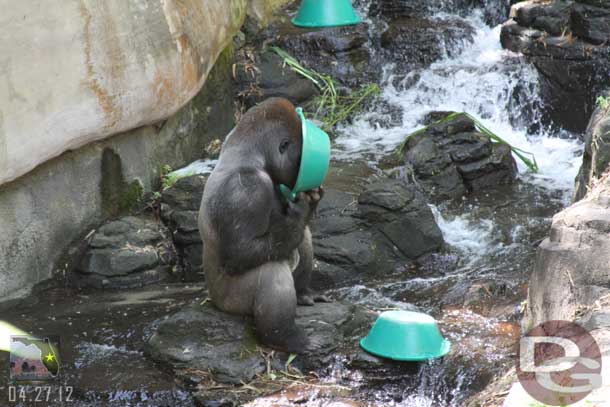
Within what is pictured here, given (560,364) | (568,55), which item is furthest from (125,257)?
(568,55)

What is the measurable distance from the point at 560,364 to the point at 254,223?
2017 mm

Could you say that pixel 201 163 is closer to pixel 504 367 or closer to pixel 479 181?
pixel 479 181

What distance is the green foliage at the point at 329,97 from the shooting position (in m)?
10.1

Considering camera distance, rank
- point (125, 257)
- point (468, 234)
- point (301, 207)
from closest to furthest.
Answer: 1. point (301, 207)
2. point (125, 257)
3. point (468, 234)

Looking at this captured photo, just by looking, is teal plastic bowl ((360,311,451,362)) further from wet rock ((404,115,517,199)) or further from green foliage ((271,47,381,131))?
green foliage ((271,47,381,131))

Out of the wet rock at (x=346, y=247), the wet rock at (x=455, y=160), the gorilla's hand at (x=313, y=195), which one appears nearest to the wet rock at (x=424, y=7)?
the wet rock at (x=455, y=160)

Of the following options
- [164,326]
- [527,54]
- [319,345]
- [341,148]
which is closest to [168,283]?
[164,326]

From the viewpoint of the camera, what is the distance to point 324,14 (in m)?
7.62

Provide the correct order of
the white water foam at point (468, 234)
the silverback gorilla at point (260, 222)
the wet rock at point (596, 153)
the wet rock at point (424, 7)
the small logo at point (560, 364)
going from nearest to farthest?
the small logo at point (560, 364), the silverback gorilla at point (260, 222), the wet rock at point (596, 153), the white water foam at point (468, 234), the wet rock at point (424, 7)

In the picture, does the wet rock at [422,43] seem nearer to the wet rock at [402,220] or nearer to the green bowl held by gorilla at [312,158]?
the wet rock at [402,220]

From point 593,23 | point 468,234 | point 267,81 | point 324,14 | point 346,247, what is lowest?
point 468,234

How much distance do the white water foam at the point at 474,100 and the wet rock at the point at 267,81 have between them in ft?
2.08

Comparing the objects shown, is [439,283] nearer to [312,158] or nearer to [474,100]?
[312,158]

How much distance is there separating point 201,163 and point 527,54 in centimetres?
413
